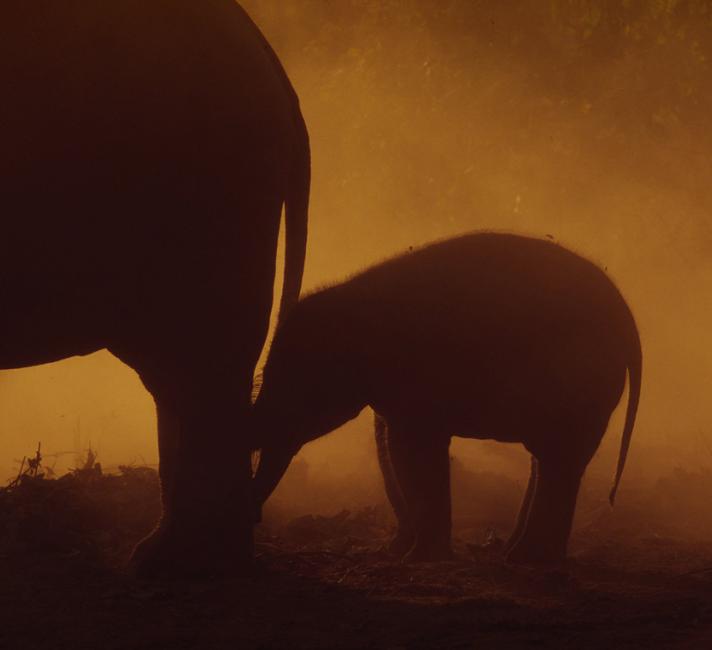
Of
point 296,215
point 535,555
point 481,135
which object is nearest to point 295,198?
point 296,215

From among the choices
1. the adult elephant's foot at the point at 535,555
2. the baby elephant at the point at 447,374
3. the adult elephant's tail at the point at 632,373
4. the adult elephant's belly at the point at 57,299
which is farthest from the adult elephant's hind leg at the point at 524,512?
the adult elephant's belly at the point at 57,299

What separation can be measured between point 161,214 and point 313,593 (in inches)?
59.0

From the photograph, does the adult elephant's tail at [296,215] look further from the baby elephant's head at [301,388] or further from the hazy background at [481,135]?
the hazy background at [481,135]

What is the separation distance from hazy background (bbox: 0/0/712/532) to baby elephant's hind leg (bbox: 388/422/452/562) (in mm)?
5987

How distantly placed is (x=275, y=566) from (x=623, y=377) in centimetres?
196

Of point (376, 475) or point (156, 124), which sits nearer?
point (156, 124)

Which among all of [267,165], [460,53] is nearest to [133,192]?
[267,165]

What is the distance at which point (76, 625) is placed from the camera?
3.28 meters

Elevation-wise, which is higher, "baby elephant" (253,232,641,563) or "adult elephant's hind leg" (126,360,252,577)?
"baby elephant" (253,232,641,563)

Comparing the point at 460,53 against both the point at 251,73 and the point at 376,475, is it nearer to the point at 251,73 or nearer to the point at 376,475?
the point at 376,475

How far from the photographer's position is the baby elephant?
500cm

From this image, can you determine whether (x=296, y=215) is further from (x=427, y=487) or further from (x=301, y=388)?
(x=427, y=487)

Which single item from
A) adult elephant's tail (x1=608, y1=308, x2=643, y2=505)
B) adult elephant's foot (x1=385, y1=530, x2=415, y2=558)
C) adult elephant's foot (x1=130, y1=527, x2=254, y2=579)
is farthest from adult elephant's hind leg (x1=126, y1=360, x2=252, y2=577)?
adult elephant's tail (x1=608, y1=308, x2=643, y2=505)

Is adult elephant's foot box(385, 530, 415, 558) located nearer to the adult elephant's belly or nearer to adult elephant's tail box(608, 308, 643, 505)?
adult elephant's tail box(608, 308, 643, 505)
